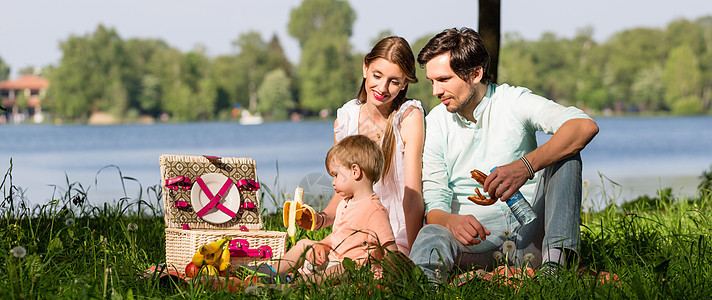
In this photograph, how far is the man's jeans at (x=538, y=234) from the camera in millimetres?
3475

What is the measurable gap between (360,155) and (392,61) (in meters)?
0.71

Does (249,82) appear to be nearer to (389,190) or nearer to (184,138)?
(184,138)

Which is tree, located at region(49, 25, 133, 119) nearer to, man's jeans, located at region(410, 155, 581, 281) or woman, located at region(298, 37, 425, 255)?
woman, located at region(298, 37, 425, 255)

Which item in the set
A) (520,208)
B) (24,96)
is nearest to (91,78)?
(24,96)

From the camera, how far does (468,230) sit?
354 centimetres

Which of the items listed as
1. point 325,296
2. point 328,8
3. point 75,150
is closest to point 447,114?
point 325,296

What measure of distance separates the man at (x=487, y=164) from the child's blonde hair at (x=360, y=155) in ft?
1.29

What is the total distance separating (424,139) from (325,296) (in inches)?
52.1

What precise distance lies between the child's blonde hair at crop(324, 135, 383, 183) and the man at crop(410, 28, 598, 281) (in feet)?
1.29

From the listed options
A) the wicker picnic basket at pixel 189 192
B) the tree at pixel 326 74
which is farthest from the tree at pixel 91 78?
the wicker picnic basket at pixel 189 192

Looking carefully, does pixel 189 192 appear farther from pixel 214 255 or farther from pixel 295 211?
pixel 295 211

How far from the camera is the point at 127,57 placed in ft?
261

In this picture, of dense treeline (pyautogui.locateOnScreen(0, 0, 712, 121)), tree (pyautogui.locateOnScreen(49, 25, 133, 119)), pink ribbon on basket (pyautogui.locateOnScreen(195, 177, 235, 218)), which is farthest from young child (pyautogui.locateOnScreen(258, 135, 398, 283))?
tree (pyautogui.locateOnScreen(49, 25, 133, 119))

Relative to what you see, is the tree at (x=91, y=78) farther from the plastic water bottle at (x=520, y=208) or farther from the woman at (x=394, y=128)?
the plastic water bottle at (x=520, y=208)
